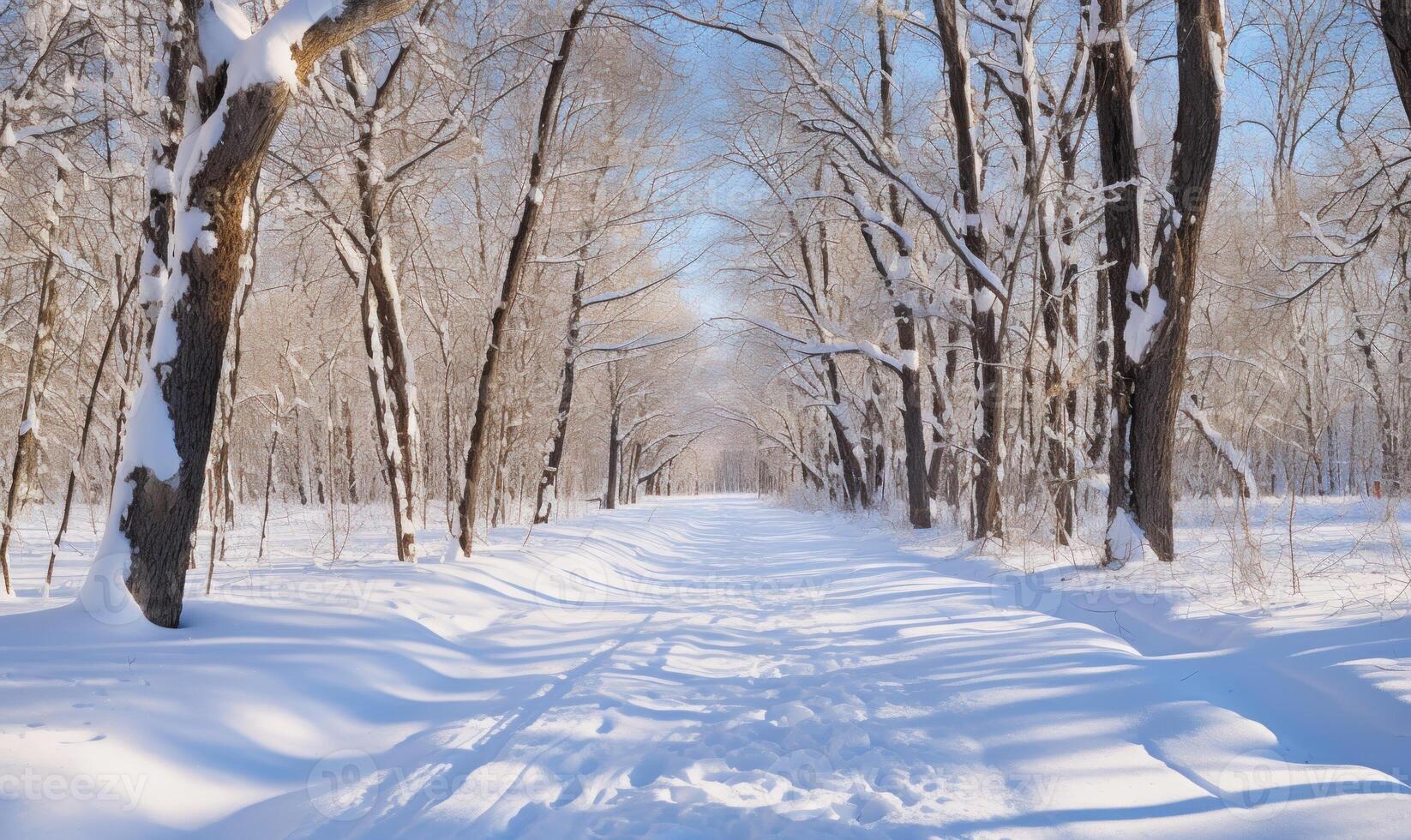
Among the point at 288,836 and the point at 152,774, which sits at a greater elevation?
the point at 152,774

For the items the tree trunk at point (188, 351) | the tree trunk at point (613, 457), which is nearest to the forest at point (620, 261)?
the tree trunk at point (188, 351)

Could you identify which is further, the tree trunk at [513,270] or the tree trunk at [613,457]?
the tree trunk at [613,457]

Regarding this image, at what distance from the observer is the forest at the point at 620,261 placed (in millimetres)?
4051

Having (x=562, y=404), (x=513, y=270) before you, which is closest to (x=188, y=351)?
(x=513, y=270)

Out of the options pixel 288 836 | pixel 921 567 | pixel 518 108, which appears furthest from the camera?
pixel 518 108

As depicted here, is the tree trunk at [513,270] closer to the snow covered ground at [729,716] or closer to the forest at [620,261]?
the forest at [620,261]

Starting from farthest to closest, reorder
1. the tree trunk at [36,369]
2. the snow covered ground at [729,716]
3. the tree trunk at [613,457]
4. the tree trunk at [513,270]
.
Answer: the tree trunk at [613,457]
the tree trunk at [513,270]
the tree trunk at [36,369]
the snow covered ground at [729,716]

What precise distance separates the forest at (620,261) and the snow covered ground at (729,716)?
92 mm

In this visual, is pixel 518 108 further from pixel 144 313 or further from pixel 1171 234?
pixel 1171 234

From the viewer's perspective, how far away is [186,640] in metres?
3.68

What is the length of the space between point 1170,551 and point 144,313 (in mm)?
8394

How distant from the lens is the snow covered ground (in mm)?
2494

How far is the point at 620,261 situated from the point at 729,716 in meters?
14.6

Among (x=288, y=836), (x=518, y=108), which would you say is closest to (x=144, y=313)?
(x=288, y=836)
